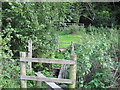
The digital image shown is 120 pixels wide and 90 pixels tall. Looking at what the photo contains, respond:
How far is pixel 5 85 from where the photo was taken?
373 centimetres

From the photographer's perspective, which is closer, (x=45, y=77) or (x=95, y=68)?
(x=45, y=77)

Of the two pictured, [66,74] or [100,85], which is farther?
[66,74]

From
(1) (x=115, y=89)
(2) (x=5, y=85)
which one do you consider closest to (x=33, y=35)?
(2) (x=5, y=85)

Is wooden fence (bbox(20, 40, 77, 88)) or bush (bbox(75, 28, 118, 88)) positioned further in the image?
bush (bbox(75, 28, 118, 88))

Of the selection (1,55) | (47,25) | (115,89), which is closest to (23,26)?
(47,25)

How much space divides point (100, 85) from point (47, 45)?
8.08 feet

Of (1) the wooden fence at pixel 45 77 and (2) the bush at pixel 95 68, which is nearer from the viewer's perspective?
(1) the wooden fence at pixel 45 77

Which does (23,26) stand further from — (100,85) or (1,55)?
(100,85)

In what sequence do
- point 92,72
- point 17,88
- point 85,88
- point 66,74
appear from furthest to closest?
point 66,74 → point 92,72 → point 85,88 → point 17,88

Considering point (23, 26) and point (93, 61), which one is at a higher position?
point (23, 26)

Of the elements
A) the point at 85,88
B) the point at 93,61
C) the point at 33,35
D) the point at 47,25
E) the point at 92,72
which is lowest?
the point at 85,88

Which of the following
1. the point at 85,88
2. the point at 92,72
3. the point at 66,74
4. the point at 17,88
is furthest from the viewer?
the point at 66,74

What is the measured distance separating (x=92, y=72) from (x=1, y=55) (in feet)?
7.79

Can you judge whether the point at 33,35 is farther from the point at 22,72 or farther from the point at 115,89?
the point at 115,89
